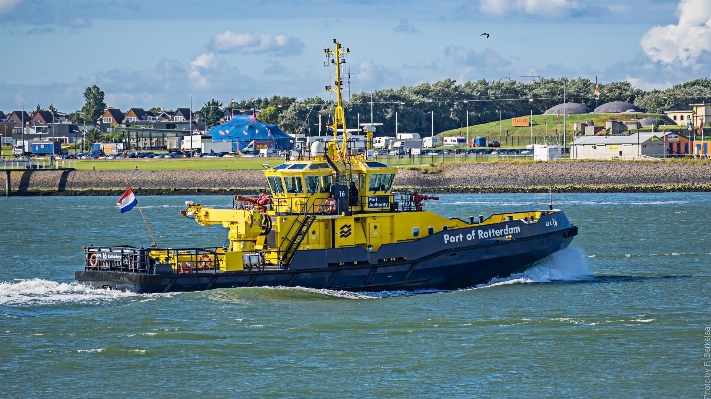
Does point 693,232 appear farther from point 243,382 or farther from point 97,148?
point 97,148

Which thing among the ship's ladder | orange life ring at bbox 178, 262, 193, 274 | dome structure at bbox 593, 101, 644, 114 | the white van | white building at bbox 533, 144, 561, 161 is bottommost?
orange life ring at bbox 178, 262, 193, 274

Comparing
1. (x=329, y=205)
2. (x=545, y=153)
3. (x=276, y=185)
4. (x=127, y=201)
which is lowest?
(x=329, y=205)

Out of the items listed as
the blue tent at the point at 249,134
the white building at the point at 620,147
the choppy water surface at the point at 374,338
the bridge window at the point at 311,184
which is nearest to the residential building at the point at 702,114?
the white building at the point at 620,147

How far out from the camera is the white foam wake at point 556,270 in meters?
30.1

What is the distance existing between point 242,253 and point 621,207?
3677 centimetres

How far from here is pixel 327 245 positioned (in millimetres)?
28359

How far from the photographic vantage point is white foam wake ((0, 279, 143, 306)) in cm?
2703

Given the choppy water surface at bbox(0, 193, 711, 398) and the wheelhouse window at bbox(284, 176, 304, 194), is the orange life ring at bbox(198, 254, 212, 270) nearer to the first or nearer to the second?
the choppy water surface at bbox(0, 193, 711, 398)

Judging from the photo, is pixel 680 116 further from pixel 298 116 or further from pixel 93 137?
pixel 93 137

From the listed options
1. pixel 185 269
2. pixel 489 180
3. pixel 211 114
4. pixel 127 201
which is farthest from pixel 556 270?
pixel 211 114

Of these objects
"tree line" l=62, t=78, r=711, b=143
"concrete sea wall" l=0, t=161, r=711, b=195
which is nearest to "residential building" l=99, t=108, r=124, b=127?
"tree line" l=62, t=78, r=711, b=143

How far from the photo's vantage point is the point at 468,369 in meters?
20.7

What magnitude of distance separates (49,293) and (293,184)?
6493 mm

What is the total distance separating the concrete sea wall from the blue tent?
2863 centimetres
